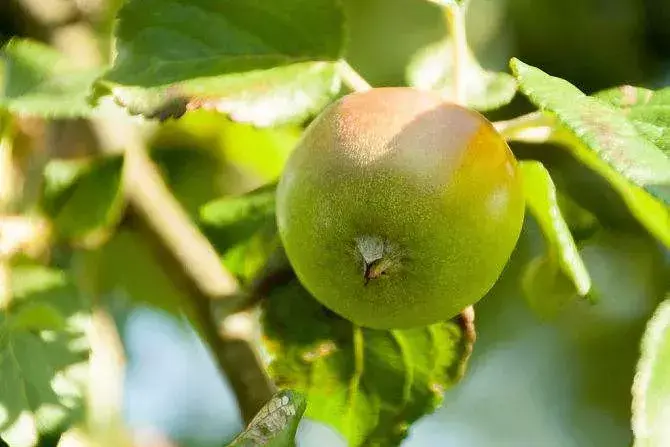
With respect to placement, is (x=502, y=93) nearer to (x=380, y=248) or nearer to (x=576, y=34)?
(x=380, y=248)

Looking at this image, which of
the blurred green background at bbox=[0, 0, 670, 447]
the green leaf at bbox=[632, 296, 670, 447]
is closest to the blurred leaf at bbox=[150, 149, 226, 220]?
the blurred green background at bbox=[0, 0, 670, 447]

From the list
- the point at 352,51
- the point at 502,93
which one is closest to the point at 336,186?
the point at 502,93

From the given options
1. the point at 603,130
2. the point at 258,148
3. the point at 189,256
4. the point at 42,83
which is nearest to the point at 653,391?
the point at 603,130

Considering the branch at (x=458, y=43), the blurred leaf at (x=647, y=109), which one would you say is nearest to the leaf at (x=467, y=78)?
the branch at (x=458, y=43)

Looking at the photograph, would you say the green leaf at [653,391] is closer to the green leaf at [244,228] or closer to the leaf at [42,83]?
the green leaf at [244,228]

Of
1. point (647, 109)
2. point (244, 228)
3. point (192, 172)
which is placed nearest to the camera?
point (647, 109)

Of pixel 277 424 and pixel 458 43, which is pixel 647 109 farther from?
pixel 277 424
